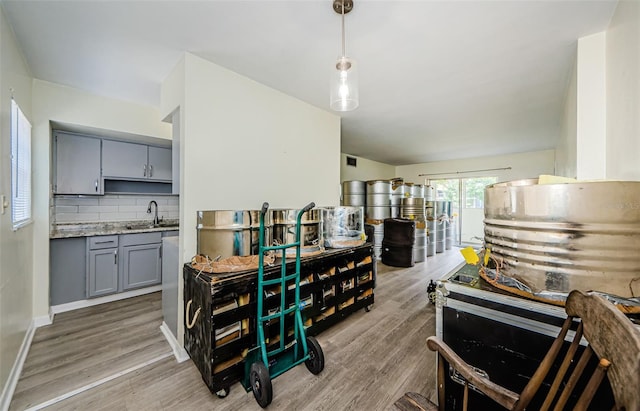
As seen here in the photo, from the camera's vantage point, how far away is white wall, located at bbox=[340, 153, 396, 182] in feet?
18.9

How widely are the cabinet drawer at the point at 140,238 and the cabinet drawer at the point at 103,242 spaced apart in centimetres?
7

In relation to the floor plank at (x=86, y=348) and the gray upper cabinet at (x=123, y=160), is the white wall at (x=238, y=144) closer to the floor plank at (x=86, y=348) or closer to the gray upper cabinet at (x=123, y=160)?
the floor plank at (x=86, y=348)

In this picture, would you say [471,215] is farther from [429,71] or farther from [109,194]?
[109,194]

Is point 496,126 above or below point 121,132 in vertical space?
above

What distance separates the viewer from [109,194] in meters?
3.26

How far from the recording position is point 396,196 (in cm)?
540

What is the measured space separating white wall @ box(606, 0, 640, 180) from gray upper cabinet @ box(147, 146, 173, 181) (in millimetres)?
4482

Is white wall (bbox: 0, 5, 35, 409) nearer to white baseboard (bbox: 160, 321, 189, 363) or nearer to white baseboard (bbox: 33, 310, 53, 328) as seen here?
white baseboard (bbox: 33, 310, 53, 328)

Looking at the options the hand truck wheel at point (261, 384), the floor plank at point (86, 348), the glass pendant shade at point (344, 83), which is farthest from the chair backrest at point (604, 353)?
the floor plank at point (86, 348)

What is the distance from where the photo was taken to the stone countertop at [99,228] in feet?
8.86

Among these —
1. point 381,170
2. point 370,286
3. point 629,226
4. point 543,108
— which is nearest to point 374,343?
point 370,286

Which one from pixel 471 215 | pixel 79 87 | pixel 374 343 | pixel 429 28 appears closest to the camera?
pixel 429 28

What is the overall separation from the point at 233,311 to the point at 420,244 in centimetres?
439

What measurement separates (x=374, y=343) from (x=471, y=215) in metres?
5.84
